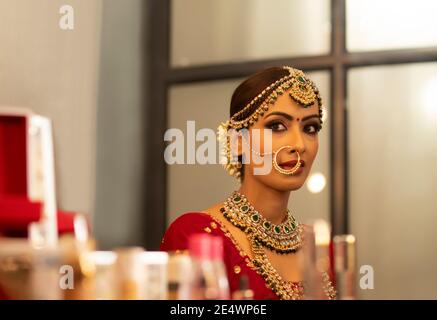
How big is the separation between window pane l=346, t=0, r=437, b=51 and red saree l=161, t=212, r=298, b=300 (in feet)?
3.70

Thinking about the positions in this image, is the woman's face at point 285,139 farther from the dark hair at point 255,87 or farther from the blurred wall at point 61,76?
the blurred wall at point 61,76

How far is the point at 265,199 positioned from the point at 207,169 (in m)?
0.86

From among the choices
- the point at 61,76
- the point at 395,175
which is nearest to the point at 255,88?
the point at 61,76

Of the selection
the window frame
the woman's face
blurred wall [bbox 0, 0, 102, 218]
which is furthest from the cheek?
the window frame

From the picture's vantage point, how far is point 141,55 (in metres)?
2.91

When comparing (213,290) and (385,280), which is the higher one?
(213,290)

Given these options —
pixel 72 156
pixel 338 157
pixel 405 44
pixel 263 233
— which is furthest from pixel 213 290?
pixel 405 44

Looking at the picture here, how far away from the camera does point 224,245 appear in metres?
1.86

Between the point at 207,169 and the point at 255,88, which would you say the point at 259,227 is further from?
the point at 207,169

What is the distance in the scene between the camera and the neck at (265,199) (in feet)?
6.48

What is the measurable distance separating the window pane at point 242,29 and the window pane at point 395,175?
9.4 inches

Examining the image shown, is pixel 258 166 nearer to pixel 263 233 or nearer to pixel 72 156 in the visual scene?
pixel 263 233

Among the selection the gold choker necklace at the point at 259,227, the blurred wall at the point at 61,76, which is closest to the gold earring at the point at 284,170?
the gold choker necklace at the point at 259,227

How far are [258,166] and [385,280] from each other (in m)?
0.92
